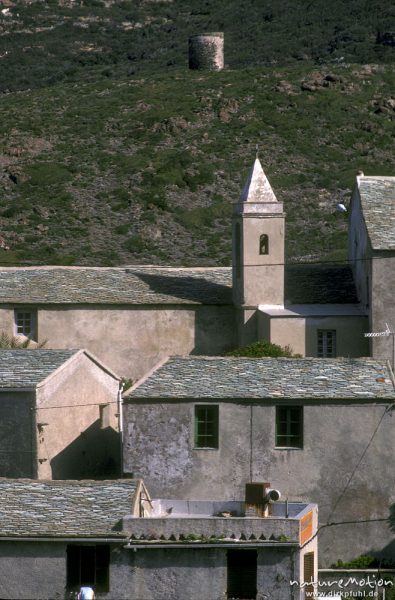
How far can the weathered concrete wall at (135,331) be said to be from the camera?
52188mm

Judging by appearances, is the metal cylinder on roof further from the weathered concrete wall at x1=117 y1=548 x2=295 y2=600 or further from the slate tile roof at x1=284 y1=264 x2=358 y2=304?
the weathered concrete wall at x1=117 y1=548 x2=295 y2=600

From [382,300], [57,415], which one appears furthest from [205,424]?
[382,300]

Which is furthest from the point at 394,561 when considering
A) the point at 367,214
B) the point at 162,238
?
the point at 162,238

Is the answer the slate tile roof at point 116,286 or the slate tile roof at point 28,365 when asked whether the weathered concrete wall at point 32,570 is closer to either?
the slate tile roof at point 28,365

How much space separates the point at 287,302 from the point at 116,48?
70.5 meters

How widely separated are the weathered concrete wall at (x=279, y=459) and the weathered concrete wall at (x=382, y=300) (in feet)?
32.9

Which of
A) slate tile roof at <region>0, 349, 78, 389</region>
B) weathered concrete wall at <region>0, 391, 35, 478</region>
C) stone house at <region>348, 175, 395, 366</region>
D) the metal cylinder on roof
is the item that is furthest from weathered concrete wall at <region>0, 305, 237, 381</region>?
the metal cylinder on roof

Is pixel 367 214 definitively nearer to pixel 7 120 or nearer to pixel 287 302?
pixel 287 302

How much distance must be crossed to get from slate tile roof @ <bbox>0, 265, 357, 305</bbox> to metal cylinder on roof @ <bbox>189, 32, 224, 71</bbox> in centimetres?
4817

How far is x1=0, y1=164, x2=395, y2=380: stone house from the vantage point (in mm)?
51438

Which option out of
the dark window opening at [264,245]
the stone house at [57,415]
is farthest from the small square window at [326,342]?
the stone house at [57,415]

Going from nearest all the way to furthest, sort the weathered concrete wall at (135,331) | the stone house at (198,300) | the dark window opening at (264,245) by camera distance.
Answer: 1. the stone house at (198,300)
2. the dark window opening at (264,245)
3. the weathered concrete wall at (135,331)

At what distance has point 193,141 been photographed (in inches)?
3455

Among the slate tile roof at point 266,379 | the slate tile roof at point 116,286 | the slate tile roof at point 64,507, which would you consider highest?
the slate tile roof at point 266,379
